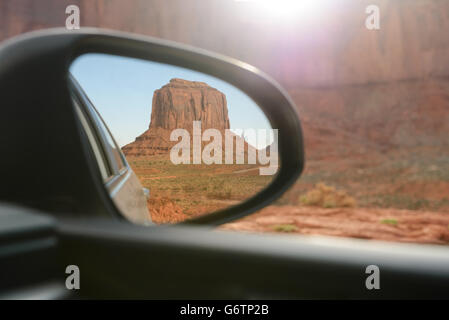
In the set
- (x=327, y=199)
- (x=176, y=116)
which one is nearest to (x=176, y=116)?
(x=176, y=116)

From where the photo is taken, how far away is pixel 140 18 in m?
40.7

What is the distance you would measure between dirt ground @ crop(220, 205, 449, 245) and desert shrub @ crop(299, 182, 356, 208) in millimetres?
2026

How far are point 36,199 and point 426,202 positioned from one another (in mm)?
21369

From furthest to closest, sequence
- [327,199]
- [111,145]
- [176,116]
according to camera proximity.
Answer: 1. [327,199]
2. [111,145]
3. [176,116]

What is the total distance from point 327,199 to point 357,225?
6629mm

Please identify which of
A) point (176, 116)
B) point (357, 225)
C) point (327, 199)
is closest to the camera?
point (176, 116)

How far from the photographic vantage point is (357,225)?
496 inches

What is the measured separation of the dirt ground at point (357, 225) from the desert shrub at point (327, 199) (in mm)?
2026

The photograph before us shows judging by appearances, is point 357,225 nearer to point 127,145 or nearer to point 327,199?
point 327,199

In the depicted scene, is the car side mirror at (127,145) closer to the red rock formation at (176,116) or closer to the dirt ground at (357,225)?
the red rock formation at (176,116)

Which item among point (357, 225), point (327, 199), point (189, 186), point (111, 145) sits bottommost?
point (357, 225)

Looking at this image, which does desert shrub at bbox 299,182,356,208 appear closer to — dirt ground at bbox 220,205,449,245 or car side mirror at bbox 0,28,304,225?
dirt ground at bbox 220,205,449,245

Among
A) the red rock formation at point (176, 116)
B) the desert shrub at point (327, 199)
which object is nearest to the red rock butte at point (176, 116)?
the red rock formation at point (176, 116)
